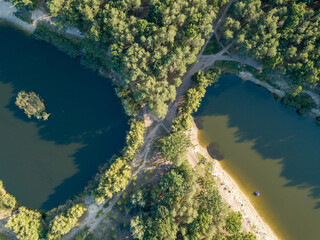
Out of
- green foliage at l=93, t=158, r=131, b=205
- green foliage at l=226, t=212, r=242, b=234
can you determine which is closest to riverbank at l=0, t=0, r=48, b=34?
green foliage at l=93, t=158, r=131, b=205

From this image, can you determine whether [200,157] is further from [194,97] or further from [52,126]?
[52,126]

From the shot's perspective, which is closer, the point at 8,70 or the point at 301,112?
the point at 301,112

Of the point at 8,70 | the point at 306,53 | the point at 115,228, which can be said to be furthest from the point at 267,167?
the point at 8,70

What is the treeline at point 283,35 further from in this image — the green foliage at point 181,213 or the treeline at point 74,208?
the treeline at point 74,208

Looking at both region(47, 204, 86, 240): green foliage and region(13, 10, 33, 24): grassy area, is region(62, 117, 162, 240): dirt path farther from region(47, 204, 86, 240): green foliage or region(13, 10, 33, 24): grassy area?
region(13, 10, 33, 24): grassy area

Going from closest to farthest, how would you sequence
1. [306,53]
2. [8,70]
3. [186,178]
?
[306,53], [186,178], [8,70]

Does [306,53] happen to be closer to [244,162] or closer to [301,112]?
[301,112]
